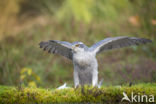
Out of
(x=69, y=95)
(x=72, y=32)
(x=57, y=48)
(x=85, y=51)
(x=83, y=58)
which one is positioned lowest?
(x=69, y=95)

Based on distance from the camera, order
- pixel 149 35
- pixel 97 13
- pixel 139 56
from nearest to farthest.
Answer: pixel 139 56
pixel 149 35
pixel 97 13

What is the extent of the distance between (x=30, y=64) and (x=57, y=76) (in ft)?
2.87

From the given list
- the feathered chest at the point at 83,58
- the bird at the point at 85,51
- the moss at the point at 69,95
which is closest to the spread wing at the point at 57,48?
the bird at the point at 85,51

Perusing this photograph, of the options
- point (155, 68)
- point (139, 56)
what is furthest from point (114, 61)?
point (155, 68)

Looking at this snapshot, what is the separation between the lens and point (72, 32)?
9.81 metres

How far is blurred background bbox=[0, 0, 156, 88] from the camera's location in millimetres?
7727

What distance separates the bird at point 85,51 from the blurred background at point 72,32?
2449 mm

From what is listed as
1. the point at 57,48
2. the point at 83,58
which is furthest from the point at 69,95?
the point at 57,48

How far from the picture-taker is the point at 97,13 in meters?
10.5

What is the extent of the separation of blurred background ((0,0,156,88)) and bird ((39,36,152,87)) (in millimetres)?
2449

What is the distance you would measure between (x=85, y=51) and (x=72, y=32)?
5709 mm

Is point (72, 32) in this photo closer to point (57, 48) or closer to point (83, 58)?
point (57, 48)

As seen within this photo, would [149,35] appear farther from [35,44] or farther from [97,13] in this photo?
[35,44]

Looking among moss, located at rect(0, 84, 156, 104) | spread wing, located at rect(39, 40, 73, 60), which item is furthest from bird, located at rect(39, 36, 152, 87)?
moss, located at rect(0, 84, 156, 104)
